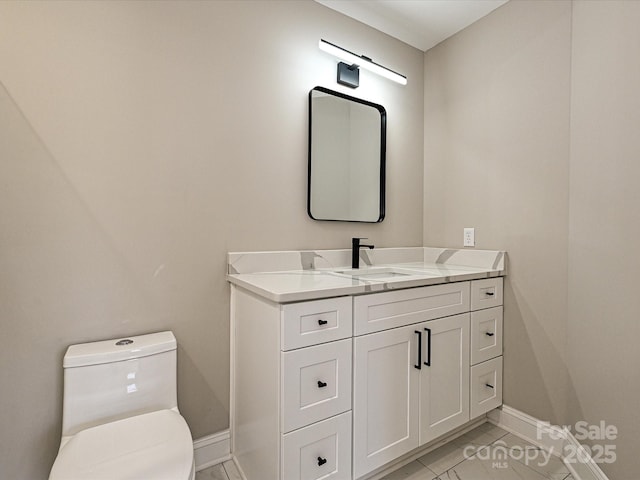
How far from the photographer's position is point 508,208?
1801 mm

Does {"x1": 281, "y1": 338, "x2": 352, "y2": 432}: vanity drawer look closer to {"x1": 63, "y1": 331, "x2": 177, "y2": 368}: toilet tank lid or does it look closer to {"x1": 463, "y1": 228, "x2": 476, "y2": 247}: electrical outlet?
{"x1": 63, "y1": 331, "x2": 177, "y2": 368}: toilet tank lid

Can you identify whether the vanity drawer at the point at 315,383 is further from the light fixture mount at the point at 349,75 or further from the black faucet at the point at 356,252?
the light fixture mount at the point at 349,75

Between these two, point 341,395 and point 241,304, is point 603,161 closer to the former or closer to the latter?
point 341,395

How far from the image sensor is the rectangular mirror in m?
1.80

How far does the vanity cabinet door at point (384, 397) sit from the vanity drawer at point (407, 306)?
0.14 ft

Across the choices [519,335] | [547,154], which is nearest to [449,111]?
[547,154]

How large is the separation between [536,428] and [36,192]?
2477 mm

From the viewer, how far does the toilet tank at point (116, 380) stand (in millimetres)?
1126

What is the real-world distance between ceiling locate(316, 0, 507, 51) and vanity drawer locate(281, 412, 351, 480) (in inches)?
82.3

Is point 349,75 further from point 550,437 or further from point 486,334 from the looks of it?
point 550,437

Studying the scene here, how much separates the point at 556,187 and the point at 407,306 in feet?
3.23

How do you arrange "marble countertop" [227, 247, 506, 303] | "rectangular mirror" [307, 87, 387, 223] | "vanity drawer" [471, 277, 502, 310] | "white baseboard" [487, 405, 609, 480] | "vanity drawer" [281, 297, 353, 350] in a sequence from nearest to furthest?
"vanity drawer" [281, 297, 353, 350]
"marble countertop" [227, 247, 506, 303]
"white baseboard" [487, 405, 609, 480]
"vanity drawer" [471, 277, 502, 310]
"rectangular mirror" [307, 87, 387, 223]

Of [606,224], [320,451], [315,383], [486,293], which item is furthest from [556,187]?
[320,451]

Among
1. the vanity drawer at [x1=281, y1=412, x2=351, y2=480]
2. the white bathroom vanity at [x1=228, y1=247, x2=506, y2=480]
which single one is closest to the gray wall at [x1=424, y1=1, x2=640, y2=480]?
the white bathroom vanity at [x1=228, y1=247, x2=506, y2=480]
